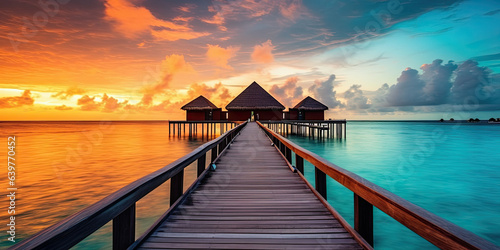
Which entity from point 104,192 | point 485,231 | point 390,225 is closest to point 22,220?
point 104,192

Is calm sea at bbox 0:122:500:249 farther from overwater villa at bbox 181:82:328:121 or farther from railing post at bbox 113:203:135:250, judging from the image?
overwater villa at bbox 181:82:328:121

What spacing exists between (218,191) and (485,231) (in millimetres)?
6443

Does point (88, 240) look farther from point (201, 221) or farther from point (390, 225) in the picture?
point (390, 225)

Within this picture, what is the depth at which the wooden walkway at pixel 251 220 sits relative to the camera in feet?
7.13

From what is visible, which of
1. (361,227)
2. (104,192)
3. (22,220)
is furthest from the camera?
(104,192)

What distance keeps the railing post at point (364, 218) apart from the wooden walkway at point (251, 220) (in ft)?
0.38

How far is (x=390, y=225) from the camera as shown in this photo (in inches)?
239

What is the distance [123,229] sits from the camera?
1922mm

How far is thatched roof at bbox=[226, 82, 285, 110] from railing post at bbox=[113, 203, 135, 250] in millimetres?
36271

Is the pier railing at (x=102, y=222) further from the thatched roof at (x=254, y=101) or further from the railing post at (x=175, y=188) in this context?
the thatched roof at (x=254, y=101)

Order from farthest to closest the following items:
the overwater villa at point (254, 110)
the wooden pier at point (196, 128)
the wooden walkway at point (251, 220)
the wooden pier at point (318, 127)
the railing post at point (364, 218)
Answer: the overwater villa at point (254, 110), the wooden pier at point (196, 128), the wooden pier at point (318, 127), the wooden walkway at point (251, 220), the railing post at point (364, 218)

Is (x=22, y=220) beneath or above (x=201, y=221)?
beneath

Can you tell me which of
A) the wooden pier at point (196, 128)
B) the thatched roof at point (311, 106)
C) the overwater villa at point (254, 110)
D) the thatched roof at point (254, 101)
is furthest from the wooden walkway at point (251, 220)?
the thatched roof at point (311, 106)

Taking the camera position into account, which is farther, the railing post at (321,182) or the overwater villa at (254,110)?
the overwater villa at (254,110)
